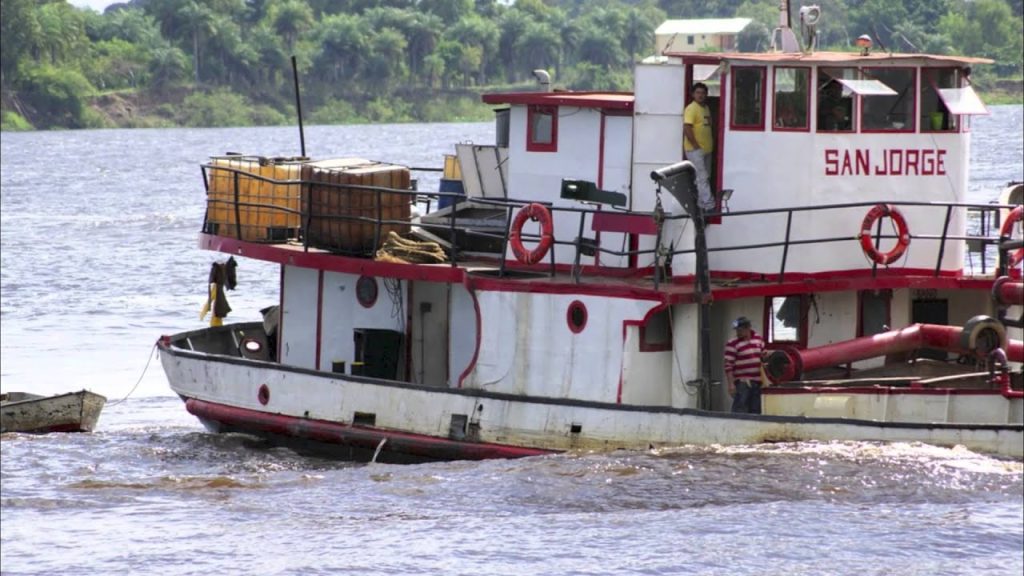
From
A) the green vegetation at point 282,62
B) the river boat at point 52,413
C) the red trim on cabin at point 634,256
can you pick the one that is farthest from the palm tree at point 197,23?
the red trim on cabin at point 634,256

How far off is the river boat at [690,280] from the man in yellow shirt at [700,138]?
0.12m

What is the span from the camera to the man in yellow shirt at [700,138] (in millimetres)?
18641

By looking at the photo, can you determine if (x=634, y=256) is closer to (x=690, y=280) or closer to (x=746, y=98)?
(x=690, y=280)

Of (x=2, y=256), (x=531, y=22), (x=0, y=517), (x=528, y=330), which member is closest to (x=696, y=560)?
(x=528, y=330)

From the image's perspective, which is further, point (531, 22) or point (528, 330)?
point (531, 22)

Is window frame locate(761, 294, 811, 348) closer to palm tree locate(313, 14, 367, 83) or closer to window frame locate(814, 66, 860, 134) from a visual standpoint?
window frame locate(814, 66, 860, 134)

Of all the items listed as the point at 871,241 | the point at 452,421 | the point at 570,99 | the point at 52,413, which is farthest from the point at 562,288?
the point at 52,413

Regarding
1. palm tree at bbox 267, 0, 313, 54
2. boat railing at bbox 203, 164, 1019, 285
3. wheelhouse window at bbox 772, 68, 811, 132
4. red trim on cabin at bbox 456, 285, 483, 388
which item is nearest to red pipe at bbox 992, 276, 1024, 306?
boat railing at bbox 203, 164, 1019, 285

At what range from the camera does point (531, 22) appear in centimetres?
12862

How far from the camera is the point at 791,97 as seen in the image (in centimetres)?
1862

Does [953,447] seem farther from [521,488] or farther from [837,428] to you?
[521,488]

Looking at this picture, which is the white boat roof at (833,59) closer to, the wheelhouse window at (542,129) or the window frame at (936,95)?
A: the window frame at (936,95)

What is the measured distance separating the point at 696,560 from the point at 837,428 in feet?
8.11

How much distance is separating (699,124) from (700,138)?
15 cm
